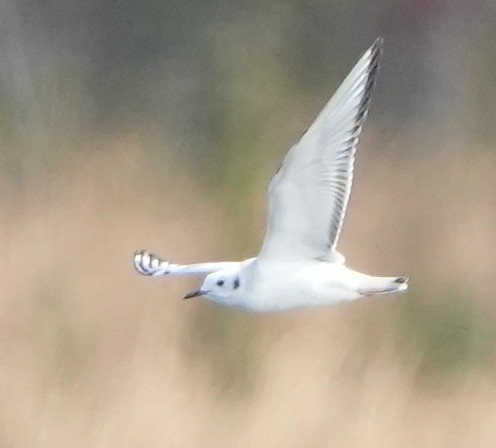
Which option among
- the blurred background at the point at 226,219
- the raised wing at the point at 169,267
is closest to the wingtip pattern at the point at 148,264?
the raised wing at the point at 169,267

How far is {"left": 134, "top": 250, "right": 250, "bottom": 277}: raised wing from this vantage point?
1847 millimetres

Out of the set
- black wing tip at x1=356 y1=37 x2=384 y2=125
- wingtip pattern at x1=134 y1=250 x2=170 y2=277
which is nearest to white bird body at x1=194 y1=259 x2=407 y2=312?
wingtip pattern at x1=134 y1=250 x2=170 y2=277

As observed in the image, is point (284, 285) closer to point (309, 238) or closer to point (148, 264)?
point (309, 238)

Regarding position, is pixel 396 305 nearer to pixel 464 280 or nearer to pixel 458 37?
pixel 464 280

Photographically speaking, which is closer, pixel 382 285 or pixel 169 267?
pixel 382 285

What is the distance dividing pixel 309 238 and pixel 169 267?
25 cm

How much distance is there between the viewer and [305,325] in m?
2.55

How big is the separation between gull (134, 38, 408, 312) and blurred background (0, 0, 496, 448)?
2.23 ft

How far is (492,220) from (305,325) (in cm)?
51

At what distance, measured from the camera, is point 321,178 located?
5.52ft

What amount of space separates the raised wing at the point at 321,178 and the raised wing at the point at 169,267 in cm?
9

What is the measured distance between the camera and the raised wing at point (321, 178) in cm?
160

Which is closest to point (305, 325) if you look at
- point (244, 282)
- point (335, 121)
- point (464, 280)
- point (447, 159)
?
point (464, 280)

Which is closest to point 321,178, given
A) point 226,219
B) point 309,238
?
point 309,238
